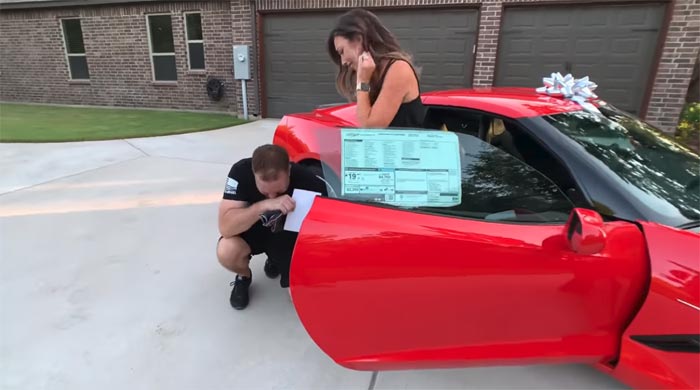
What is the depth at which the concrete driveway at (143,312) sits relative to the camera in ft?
5.75

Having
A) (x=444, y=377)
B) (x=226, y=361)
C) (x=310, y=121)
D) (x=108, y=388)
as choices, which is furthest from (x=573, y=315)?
(x=310, y=121)

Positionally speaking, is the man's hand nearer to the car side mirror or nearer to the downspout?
the car side mirror

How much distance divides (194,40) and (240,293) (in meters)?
8.66

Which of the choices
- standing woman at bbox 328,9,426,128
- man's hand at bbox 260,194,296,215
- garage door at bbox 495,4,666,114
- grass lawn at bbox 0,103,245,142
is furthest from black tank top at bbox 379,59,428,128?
grass lawn at bbox 0,103,245,142

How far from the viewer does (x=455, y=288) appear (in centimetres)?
134

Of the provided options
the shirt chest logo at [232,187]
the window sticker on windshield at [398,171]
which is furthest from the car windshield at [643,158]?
the shirt chest logo at [232,187]

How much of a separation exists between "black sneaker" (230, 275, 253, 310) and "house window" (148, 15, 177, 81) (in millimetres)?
8881

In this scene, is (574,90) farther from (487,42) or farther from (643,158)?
(487,42)

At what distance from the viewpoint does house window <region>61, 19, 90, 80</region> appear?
10.4m

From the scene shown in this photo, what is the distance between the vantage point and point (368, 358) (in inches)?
57.7

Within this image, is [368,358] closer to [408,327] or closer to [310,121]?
[408,327]

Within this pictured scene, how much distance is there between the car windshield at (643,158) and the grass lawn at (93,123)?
6654 mm

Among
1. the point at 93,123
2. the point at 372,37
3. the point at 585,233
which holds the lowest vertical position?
the point at 93,123

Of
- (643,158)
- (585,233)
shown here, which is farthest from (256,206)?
(643,158)
